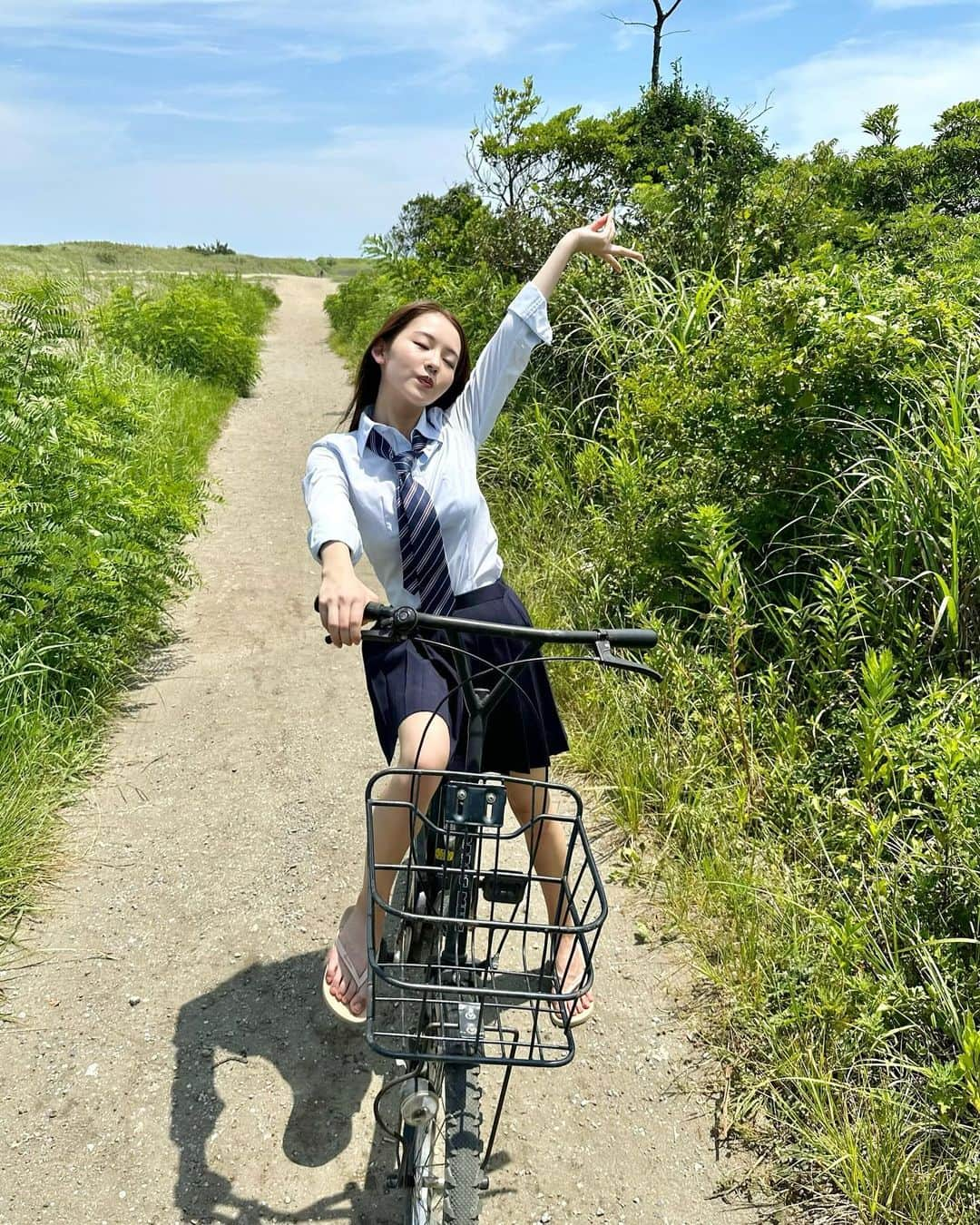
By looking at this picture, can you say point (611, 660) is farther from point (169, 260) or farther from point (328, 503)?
point (169, 260)

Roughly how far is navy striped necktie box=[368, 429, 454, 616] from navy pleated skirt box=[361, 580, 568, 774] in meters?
0.07

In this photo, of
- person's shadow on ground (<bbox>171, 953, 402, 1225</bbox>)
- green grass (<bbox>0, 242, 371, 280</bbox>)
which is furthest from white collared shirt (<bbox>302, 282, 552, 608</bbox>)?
green grass (<bbox>0, 242, 371, 280</bbox>)

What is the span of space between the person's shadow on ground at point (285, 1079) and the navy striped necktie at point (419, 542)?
138 centimetres

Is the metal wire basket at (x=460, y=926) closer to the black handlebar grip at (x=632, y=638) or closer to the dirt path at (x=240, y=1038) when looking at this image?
the black handlebar grip at (x=632, y=638)

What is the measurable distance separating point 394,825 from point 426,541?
0.70 meters

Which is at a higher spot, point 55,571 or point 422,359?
point 422,359

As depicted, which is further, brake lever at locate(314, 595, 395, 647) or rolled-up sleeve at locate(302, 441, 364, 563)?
rolled-up sleeve at locate(302, 441, 364, 563)

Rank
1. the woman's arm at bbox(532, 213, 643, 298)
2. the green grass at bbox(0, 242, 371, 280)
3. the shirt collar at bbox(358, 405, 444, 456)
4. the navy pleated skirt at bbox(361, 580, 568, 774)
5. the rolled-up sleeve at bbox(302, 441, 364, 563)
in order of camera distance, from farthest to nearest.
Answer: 1. the green grass at bbox(0, 242, 371, 280)
2. the woman's arm at bbox(532, 213, 643, 298)
3. the shirt collar at bbox(358, 405, 444, 456)
4. the navy pleated skirt at bbox(361, 580, 568, 774)
5. the rolled-up sleeve at bbox(302, 441, 364, 563)

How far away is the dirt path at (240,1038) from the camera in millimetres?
2365

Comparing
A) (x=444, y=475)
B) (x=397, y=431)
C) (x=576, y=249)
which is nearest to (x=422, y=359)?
(x=397, y=431)

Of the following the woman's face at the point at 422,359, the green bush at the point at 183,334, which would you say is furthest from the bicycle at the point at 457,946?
the green bush at the point at 183,334

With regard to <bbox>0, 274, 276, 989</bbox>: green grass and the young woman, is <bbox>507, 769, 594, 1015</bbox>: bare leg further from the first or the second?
<bbox>0, 274, 276, 989</bbox>: green grass

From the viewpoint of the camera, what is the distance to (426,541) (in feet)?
7.86

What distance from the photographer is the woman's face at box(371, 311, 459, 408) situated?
8.24 feet
